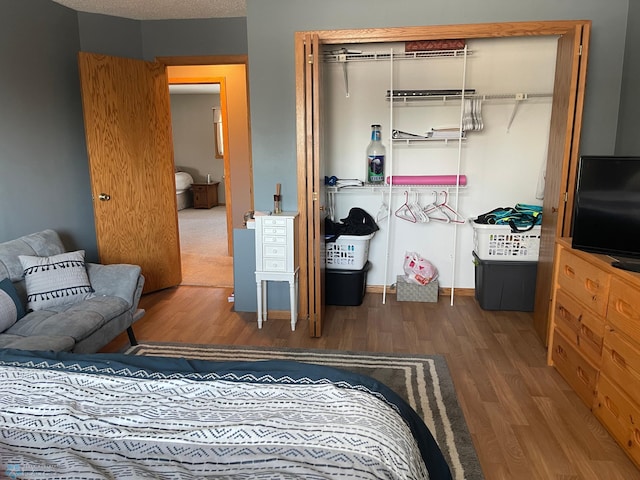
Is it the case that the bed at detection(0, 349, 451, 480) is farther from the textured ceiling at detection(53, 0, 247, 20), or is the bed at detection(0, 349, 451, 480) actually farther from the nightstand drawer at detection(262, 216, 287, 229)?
the textured ceiling at detection(53, 0, 247, 20)

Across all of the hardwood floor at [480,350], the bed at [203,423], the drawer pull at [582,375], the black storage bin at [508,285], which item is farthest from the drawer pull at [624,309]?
the black storage bin at [508,285]

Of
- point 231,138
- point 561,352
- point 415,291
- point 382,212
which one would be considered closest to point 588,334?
point 561,352

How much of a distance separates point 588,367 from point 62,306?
2864 millimetres

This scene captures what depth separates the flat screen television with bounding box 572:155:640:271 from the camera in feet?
7.16

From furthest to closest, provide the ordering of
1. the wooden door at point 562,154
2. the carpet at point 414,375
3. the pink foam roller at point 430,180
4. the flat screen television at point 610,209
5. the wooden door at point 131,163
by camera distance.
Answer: the pink foam roller at point 430,180 → the wooden door at point 131,163 → the wooden door at point 562,154 → the flat screen television at point 610,209 → the carpet at point 414,375

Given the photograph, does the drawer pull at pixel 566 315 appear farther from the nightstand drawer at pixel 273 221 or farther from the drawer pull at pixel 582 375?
the nightstand drawer at pixel 273 221

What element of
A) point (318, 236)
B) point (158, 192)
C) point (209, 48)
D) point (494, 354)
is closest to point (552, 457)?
point (494, 354)

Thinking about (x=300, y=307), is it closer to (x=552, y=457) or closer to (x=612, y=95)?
(x=552, y=457)

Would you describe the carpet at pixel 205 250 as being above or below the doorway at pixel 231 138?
below

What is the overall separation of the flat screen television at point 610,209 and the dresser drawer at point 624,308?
0.10 meters

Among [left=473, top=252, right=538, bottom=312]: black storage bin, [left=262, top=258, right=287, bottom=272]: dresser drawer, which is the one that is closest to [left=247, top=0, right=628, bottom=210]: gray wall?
[left=262, top=258, right=287, bottom=272]: dresser drawer

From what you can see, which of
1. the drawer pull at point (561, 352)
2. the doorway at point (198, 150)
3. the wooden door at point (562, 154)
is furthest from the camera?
the doorway at point (198, 150)

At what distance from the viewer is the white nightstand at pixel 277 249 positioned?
3242 mm

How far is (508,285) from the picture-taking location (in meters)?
3.76
